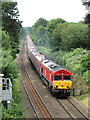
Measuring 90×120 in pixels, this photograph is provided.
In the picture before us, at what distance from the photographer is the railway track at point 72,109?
14372mm

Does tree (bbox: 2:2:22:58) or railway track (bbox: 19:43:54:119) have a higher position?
tree (bbox: 2:2:22:58)

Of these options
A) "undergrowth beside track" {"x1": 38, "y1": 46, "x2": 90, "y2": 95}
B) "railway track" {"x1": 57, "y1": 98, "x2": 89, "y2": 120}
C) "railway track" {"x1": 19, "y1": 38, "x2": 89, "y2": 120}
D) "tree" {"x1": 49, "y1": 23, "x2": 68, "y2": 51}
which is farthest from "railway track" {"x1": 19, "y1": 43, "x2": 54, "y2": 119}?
"tree" {"x1": 49, "y1": 23, "x2": 68, "y2": 51}

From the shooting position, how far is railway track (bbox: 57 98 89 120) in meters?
14.4

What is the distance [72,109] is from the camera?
628 inches

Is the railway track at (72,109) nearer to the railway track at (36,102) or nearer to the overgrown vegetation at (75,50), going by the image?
the railway track at (36,102)

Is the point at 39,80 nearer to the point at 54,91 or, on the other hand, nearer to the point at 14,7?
the point at 54,91

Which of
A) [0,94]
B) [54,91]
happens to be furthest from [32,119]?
[54,91]

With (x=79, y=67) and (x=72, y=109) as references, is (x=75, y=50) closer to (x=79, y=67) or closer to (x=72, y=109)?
(x=79, y=67)

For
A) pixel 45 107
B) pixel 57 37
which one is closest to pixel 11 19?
pixel 57 37

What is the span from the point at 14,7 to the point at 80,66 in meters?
15.2

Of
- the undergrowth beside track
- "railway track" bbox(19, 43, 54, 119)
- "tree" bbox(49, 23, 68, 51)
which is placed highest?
"tree" bbox(49, 23, 68, 51)

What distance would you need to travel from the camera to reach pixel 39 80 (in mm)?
26172

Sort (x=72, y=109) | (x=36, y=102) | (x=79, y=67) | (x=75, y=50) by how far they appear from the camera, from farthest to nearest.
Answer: (x=75, y=50) < (x=79, y=67) < (x=36, y=102) < (x=72, y=109)

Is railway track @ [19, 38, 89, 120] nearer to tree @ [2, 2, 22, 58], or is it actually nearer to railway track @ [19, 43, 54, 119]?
railway track @ [19, 43, 54, 119]
